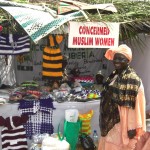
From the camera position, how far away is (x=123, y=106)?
4973 millimetres

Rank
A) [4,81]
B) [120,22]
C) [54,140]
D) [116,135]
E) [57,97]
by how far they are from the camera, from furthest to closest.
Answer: [4,81], [57,97], [120,22], [54,140], [116,135]

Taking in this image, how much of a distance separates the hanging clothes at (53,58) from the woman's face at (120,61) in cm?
187

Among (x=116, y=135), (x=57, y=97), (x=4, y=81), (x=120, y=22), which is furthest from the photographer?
(x=4, y=81)

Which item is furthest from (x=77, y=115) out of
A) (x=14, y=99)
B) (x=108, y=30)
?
(x=108, y=30)

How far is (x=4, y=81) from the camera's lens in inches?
305

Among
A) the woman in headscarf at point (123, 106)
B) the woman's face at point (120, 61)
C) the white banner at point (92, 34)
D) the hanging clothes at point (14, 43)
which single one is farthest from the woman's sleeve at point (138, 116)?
the hanging clothes at point (14, 43)

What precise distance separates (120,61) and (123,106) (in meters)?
0.64

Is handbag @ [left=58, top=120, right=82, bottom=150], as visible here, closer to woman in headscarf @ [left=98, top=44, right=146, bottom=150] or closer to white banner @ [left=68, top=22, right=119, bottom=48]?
woman in headscarf @ [left=98, top=44, right=146, bottom=150]

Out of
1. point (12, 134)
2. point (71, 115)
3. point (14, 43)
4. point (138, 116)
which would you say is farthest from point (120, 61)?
point (12, 134)

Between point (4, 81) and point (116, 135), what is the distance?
343 cm

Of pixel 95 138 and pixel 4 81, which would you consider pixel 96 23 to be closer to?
pixel 95 138

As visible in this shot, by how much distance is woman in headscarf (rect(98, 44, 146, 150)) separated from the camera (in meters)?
4.93

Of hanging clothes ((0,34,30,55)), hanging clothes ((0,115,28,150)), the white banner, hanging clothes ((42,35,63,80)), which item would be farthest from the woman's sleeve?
hanging clothes ((0,34,30,55))

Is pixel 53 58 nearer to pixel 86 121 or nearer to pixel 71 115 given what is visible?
pixel 71 115
